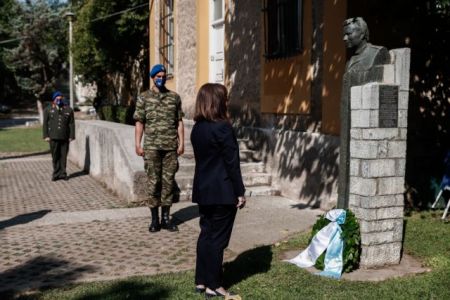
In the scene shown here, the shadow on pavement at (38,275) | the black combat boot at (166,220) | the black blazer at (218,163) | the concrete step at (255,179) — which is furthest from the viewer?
the concrete step at (255,179)

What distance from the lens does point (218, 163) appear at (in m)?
4.33

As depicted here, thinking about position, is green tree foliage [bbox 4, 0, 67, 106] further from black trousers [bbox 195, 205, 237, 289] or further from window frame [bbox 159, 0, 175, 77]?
black trousers [bbox 195, 205, 237, 289]

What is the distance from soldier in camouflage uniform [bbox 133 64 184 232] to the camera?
21.7 ft

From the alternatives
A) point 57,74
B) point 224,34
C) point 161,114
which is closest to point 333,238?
point 161,114

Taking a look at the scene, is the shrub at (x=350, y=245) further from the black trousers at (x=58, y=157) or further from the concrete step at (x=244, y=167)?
the black trousers at (x=58, y=157)

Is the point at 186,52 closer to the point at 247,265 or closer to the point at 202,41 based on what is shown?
the point at 202,41

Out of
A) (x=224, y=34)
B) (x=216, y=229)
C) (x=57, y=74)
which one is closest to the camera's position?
(x=216, y=229)

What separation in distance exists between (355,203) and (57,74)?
111 ft

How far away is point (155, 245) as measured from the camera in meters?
6.11

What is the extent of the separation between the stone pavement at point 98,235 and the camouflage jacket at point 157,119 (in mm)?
1081

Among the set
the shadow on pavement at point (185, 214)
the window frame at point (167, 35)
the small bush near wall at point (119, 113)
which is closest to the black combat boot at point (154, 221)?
the shadow on pavement at point (185, 214)

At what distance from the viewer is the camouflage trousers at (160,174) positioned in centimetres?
664

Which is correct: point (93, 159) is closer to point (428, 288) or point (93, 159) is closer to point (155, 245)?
point (155, 245)

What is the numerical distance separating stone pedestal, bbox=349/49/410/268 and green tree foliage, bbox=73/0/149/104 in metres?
14.5
